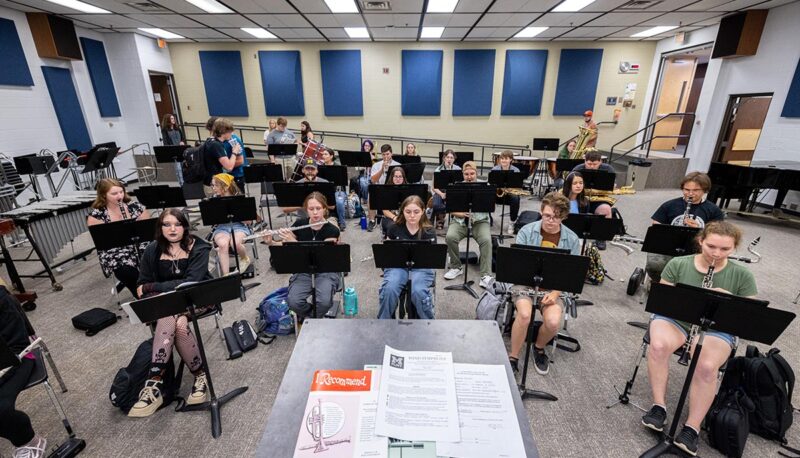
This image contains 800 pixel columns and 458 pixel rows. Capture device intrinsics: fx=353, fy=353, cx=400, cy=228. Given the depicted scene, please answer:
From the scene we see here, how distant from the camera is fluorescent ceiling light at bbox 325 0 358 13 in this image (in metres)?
5.93

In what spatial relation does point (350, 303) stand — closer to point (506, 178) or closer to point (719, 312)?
point (719, 312)

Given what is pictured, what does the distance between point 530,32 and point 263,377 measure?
876cm

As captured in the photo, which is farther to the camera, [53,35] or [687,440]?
[53,35]

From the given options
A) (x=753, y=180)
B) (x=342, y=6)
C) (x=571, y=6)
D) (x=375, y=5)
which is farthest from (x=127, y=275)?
(x=753, y=180)

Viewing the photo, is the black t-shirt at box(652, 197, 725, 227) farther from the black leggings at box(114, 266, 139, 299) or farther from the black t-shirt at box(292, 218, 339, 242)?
the black leggings at box(114, 266, 139, 299)

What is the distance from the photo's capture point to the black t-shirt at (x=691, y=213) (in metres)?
3.40

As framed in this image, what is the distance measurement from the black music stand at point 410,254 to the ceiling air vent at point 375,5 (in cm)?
498

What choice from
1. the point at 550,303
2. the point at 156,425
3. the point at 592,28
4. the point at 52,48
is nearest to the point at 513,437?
the point at 550,303

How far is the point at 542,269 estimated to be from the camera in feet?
7.53

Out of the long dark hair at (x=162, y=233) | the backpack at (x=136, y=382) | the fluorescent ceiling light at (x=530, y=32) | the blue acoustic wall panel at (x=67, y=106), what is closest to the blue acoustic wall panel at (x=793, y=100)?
the fluorescent ceiling light at (x=530, y=32)

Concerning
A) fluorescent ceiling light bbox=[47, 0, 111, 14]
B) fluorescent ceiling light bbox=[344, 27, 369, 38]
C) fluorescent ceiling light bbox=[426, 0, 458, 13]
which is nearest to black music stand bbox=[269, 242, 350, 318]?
fluorescent ceiling light bbox=[426, 0, 458, 13]

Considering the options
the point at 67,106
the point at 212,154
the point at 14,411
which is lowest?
the point at 14,411

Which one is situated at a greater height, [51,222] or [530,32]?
[530,32]

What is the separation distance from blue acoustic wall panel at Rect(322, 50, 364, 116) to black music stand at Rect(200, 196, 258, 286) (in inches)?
262
